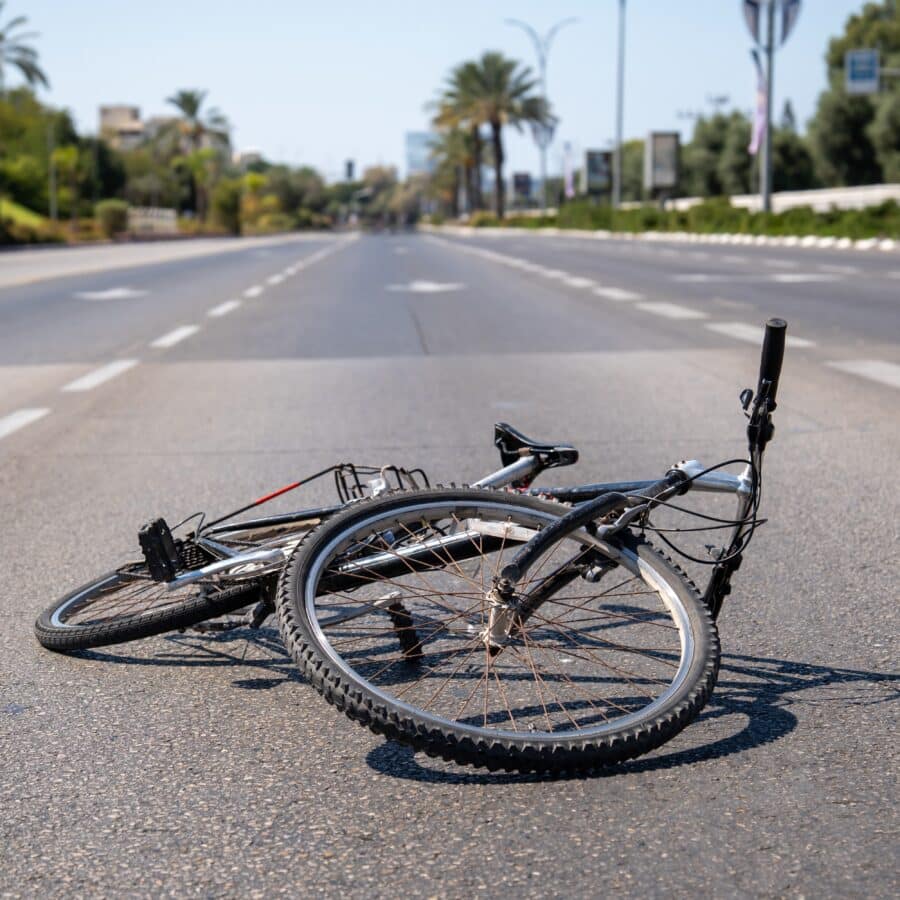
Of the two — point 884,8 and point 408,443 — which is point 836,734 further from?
point 884,8

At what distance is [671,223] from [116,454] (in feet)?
207

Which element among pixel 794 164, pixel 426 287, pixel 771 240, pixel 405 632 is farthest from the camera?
pixel 794 164

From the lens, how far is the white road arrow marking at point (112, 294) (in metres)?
22.1

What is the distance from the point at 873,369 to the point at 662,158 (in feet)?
222

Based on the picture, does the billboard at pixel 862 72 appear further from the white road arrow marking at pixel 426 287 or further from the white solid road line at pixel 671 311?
the white solid road line at pixel 671 311

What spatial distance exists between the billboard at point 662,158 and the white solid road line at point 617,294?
5530cm

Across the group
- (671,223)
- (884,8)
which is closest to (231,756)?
(671,223)

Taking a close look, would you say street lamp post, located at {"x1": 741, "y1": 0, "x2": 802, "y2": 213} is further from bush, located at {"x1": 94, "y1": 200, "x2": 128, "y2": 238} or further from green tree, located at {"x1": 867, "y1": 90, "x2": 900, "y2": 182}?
bush, located at {"x1": 94, "y1": 200, "x2": 128, "y2": 238}

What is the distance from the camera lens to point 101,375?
11.1 metres

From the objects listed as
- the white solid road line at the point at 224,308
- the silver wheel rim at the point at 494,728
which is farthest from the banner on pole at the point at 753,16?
the silver wheel rim at the point at 494,728

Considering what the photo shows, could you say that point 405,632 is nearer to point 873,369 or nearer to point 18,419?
point 18,419

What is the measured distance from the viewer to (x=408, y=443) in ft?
24.6

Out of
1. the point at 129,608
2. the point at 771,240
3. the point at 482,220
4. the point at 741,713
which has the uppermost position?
the point at 129,608

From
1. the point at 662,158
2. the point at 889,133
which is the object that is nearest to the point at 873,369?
the point at 662,158
